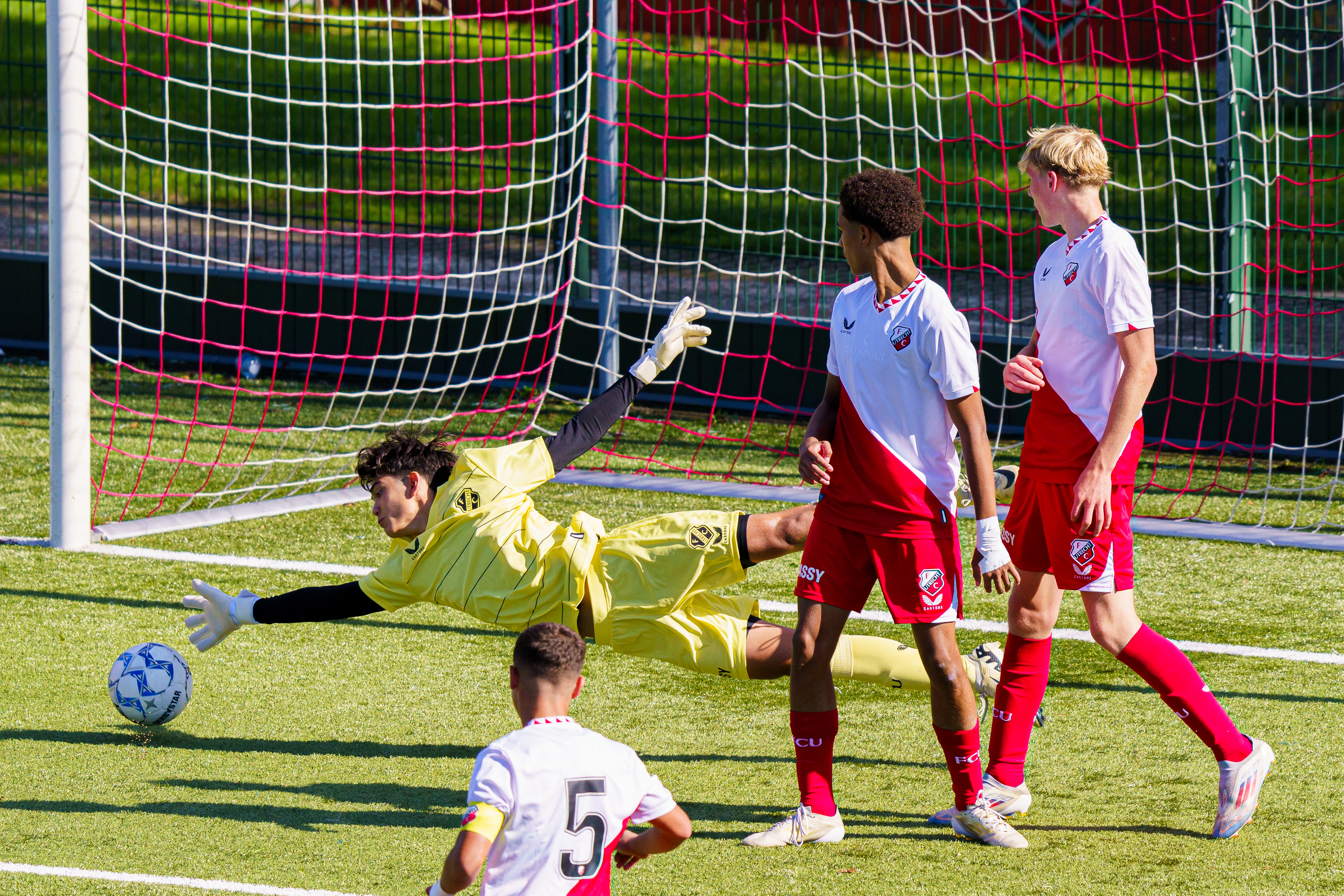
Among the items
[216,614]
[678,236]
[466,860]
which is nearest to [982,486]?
[466,860]

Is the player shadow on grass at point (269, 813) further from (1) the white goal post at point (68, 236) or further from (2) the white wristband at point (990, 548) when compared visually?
(1) the white goal post at point (68, 236)

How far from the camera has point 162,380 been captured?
10.9m

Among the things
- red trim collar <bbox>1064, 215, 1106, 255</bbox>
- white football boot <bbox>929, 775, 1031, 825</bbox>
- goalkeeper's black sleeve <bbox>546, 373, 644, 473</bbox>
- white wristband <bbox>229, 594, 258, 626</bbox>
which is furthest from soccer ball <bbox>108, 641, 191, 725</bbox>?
red trim collar <bbox>1064, 215, 1106, 255</bbox>

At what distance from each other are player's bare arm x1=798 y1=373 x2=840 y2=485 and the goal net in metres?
4.03

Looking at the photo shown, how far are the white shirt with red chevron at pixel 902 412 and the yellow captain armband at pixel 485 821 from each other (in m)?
1.54

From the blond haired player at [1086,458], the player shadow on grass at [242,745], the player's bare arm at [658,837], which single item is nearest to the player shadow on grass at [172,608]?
the player shadow on grass at [242,745]

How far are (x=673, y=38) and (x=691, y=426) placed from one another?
6.28m

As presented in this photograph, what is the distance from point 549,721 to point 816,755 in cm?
139

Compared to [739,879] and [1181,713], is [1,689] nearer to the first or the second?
[739,879]

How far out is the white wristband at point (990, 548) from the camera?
4031 mm

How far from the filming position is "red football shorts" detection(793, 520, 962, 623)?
13.5 feet

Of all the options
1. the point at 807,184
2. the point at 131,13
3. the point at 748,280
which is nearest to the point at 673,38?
the point at 807,184

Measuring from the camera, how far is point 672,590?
4.66 meters

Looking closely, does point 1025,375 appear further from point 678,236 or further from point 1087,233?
point 678,236
